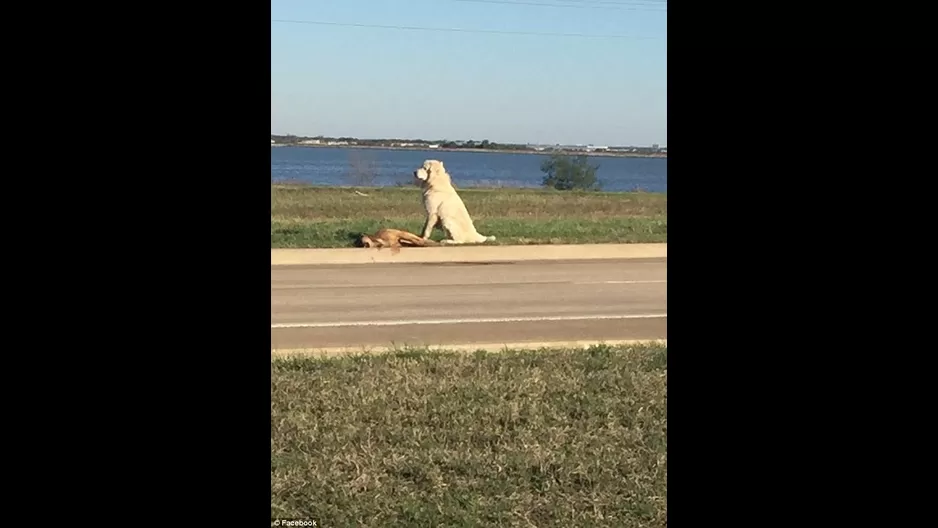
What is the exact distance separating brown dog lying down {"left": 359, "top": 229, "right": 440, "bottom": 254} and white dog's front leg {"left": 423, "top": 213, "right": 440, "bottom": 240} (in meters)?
0.44

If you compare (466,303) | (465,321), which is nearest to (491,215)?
(466,303)

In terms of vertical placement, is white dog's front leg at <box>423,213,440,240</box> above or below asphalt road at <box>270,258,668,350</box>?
above

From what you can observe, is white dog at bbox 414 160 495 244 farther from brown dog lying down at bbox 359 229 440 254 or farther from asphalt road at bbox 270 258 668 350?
asphalt road at bbox 270 258 668 350

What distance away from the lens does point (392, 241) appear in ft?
44.4

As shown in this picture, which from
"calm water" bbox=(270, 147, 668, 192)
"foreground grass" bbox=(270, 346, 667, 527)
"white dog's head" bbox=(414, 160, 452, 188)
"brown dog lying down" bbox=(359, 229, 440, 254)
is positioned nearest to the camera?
"foreground grass" bbox=(270, 346, 667, 527)

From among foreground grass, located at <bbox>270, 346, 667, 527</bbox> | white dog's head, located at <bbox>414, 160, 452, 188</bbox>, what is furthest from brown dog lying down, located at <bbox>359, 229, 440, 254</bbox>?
foreground grass, located at <bbox>270, 346, 667, 527</bbox>

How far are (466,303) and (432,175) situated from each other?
19.1 ft

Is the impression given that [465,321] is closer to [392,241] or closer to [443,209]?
[392,241]

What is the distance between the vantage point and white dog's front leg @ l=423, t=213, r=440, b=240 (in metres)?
14.5

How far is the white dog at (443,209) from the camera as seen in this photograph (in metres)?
14.4

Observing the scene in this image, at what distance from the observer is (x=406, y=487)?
3.80 m

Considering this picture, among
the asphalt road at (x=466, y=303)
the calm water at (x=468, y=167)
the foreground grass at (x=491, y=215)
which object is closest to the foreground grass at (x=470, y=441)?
the asphalt road at (x=466, y=303)
